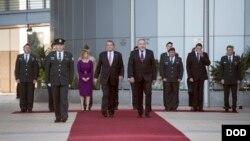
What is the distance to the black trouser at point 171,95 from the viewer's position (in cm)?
1773

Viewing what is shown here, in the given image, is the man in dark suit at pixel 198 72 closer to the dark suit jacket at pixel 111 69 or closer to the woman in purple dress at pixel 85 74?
the woman in purple dress at pixel 85 74

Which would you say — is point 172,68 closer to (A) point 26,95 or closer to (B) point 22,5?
(A) point 26,95

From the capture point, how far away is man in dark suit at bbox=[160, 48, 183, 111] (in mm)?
17672

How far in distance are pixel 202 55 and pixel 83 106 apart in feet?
13.0

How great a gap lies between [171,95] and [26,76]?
14.8ft

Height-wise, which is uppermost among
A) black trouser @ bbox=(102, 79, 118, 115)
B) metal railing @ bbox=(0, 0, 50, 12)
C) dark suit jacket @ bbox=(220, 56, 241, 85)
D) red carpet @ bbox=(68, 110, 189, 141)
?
metal railing @ bbox=(0, 0, 50, 12)

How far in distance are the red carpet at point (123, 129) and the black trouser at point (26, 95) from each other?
311 centimetres

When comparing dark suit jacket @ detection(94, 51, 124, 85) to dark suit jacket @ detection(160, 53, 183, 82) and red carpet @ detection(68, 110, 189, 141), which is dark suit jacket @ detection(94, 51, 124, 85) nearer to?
red carpet @ detection(68, 110, 189, 141)

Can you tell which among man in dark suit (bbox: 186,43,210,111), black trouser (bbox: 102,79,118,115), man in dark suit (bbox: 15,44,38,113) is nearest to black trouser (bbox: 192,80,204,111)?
man in dark suit (bbox: 186,43,210,111)

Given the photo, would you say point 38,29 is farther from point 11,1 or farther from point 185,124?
point 185,124

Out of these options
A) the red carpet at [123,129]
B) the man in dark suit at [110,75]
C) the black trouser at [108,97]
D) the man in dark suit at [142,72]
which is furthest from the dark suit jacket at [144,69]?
the red carpet at [123,129]

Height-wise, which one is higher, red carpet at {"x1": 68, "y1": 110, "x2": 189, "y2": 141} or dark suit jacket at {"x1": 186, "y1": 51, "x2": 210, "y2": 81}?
dark suit jacket at {"x1": 186, "y1": 51, "x2": 210, "y2": 81}

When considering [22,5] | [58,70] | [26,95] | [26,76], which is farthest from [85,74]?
[22,5]

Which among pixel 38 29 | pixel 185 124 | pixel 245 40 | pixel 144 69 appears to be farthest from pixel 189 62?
pixel 38 29
